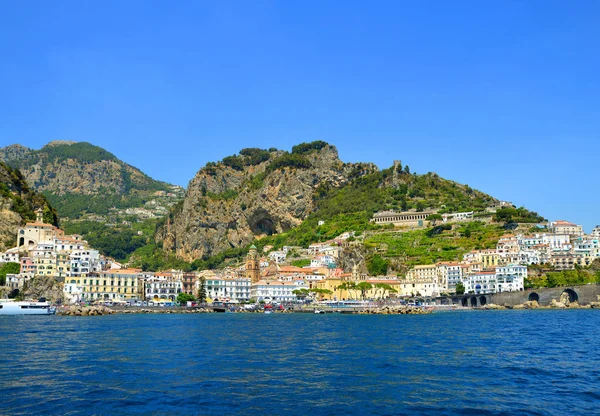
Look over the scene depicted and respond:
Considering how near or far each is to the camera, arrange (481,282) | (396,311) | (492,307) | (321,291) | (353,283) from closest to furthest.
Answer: (396,311) < (492,307) < (481,282) < (321,291) < (353,283)

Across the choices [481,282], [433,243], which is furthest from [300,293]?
[481,282]

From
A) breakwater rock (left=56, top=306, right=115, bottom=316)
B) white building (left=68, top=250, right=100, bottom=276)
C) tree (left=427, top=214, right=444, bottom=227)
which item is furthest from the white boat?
tree (left=427, top=214, right=444, bottom=227)

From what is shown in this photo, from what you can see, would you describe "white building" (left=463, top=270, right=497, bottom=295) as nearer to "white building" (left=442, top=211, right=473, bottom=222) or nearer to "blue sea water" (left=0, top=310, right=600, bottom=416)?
"white building" (left=442, top=211, right=473, bottom=222)

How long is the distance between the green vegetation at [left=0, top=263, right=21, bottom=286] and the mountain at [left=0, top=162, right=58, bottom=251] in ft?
24.3

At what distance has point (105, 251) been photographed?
553 ft

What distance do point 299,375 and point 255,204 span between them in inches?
5322

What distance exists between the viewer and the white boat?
73.1 m

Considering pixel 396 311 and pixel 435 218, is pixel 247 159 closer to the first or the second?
pixel 435 218

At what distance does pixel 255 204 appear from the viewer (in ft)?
522

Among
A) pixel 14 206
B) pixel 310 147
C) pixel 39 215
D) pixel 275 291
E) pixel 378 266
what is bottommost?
pixel 275 291

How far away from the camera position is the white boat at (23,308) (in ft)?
240

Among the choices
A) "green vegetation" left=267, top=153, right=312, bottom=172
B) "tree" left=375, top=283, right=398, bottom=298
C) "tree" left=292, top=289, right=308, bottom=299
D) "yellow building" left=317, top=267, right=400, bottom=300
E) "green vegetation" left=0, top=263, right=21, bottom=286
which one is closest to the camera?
"green vegetation" left=0, top=263, right=21, bottom=286

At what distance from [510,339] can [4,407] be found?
31.6 metres

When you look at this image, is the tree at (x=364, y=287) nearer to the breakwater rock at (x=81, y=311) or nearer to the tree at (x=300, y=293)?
the tree at (x=300, y=293)
